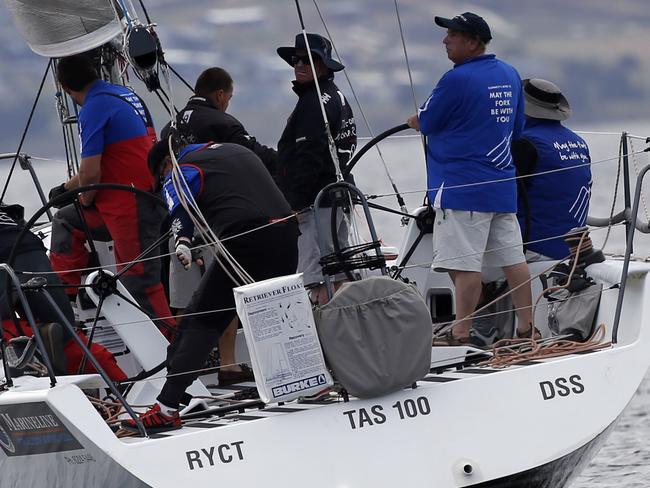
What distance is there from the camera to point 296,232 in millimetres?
5668

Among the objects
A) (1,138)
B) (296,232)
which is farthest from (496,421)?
(1,138)

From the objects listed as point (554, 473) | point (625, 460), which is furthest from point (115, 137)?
point (625, 460)

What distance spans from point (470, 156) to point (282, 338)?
139cm

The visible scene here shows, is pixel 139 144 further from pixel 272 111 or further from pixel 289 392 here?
pixel 272 111

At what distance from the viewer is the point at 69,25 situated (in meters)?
7.04

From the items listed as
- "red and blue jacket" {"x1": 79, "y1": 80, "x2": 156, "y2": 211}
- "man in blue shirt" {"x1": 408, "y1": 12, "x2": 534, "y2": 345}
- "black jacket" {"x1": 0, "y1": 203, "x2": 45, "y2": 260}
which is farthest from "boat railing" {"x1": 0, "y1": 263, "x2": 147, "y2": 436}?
"man in blue shirt" {"x1": 408, "y1": 12, "x2": 534, "y2": 345}

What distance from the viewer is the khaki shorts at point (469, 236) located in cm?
605

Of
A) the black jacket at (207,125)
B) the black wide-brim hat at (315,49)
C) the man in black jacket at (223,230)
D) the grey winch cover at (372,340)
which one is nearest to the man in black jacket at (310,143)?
the black wide-brim hat at (315,49)

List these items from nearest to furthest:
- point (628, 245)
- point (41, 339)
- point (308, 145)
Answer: point (41, 339) → point (628, 245) → point (308, 145)

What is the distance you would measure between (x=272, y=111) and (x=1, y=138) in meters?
12.7

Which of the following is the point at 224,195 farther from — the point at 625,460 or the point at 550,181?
the point at 625,460

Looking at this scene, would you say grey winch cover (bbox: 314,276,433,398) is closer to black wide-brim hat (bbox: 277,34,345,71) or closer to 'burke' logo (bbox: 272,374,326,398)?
'burke' logo (bbox: 272,374,326,398)

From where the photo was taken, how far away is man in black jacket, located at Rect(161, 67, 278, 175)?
686 cm

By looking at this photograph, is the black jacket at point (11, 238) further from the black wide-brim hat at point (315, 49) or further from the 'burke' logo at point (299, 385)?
the 'burke' logo at point (299, 385)
